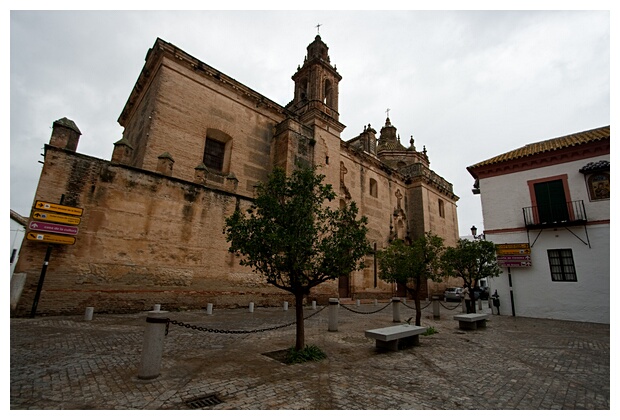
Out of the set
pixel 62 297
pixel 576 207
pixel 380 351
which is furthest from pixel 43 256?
pixel 576 207

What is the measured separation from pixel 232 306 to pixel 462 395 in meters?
10.1

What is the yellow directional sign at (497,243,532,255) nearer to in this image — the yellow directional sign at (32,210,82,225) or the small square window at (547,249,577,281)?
the small square window at (547,249,577,281)

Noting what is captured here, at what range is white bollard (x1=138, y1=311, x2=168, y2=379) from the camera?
13.7 ft

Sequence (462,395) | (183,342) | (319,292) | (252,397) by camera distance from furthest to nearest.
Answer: (319,292) → (183,342) → (462,395) → (252,397)

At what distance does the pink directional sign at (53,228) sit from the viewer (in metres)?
8.63

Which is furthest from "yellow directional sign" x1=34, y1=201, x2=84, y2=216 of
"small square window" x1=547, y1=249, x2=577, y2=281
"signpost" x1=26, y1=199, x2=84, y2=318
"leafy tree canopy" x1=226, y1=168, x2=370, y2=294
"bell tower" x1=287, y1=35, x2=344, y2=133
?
"small square window" x1=547, y1=249, x2=577, y2=281

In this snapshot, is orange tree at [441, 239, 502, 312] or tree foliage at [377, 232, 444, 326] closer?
tree foliage at [377, 232, 444, 326]

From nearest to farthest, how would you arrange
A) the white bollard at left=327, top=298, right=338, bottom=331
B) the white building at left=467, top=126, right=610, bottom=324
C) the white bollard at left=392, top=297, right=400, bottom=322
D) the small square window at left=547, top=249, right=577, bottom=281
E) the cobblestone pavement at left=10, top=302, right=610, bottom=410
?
the cobblestone pavement at left=10, top=302, right=610, bottom=410, the white bollard at left=327, top=298, right=338, bottom=331, the white bollard at left=392, top=297, right=400, bottom=322, the white building at left=467, top=126, right=610, bottom=324, the small square window at left=547, top=249, right=577, bottom=281

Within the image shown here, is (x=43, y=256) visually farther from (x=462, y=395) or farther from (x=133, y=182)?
(x=462, y=395)

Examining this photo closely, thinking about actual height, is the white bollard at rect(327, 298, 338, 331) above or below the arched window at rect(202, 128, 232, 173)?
below

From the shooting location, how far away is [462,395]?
393cm

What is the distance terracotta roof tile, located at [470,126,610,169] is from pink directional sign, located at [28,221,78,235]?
17855 mm

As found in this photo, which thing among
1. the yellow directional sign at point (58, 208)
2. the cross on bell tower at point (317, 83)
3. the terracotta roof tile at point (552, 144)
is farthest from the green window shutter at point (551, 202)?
the yellow directional sign at point (58, 208)

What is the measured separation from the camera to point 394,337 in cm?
625
